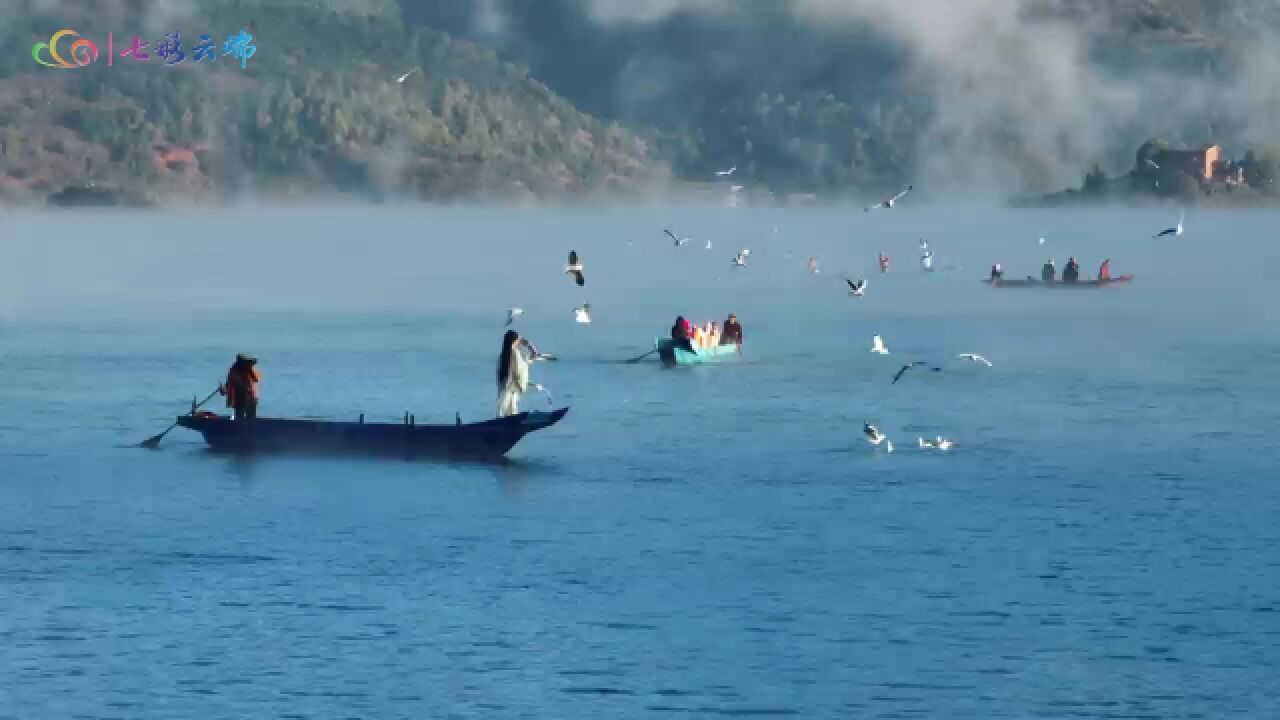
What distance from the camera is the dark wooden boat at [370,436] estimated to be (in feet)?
260

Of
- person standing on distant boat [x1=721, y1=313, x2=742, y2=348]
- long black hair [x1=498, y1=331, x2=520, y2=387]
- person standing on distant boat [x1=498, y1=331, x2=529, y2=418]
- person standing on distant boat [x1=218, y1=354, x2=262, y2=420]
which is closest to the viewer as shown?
long black hair [x1=498, y1=331, x2=520, y2=387]

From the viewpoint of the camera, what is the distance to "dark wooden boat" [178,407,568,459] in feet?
260

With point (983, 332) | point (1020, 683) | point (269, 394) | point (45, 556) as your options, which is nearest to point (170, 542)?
point (45, 556)

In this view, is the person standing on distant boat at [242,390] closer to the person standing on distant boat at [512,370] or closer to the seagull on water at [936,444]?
the person standing on distant boat at [512,370]

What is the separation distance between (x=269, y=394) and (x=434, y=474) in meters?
31.9

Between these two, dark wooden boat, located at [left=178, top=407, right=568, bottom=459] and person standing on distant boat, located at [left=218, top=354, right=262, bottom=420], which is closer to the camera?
dark wooden boat, located at [left=178, top=407, right=568, bottom=459]

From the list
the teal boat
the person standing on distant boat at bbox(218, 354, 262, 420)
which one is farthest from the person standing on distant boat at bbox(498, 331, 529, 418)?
the teal boat

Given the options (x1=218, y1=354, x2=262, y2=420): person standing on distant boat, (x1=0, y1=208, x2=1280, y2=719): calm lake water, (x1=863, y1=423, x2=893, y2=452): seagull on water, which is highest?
(x1=218, y1=354, x2=262, y2=420): person standing on distant boat

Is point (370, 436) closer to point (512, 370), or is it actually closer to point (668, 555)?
point (512, 370)

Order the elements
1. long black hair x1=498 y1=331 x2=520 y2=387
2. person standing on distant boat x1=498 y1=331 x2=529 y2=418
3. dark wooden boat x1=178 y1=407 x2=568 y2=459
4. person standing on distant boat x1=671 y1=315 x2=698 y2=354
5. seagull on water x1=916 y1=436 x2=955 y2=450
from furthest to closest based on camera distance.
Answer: person standing on distant boat x1=671 y1=315 x2=698 y2=354, seagull on water x1=916 y1=436 x2=955 y2=450, dark wooden boat x1=178 y1=407 x2=568 y2=459, person standing on distant boat x1=498 y1=331 x2=529 y2=418, long black hair x1=498 y1=331 x2=520 y2=387

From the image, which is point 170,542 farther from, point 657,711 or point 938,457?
point 938,457

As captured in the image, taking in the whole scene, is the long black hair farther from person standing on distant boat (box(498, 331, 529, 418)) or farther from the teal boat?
the teal boat

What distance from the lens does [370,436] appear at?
79750mm

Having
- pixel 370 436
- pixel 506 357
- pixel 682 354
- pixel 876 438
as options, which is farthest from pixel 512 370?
pixel 682 354
